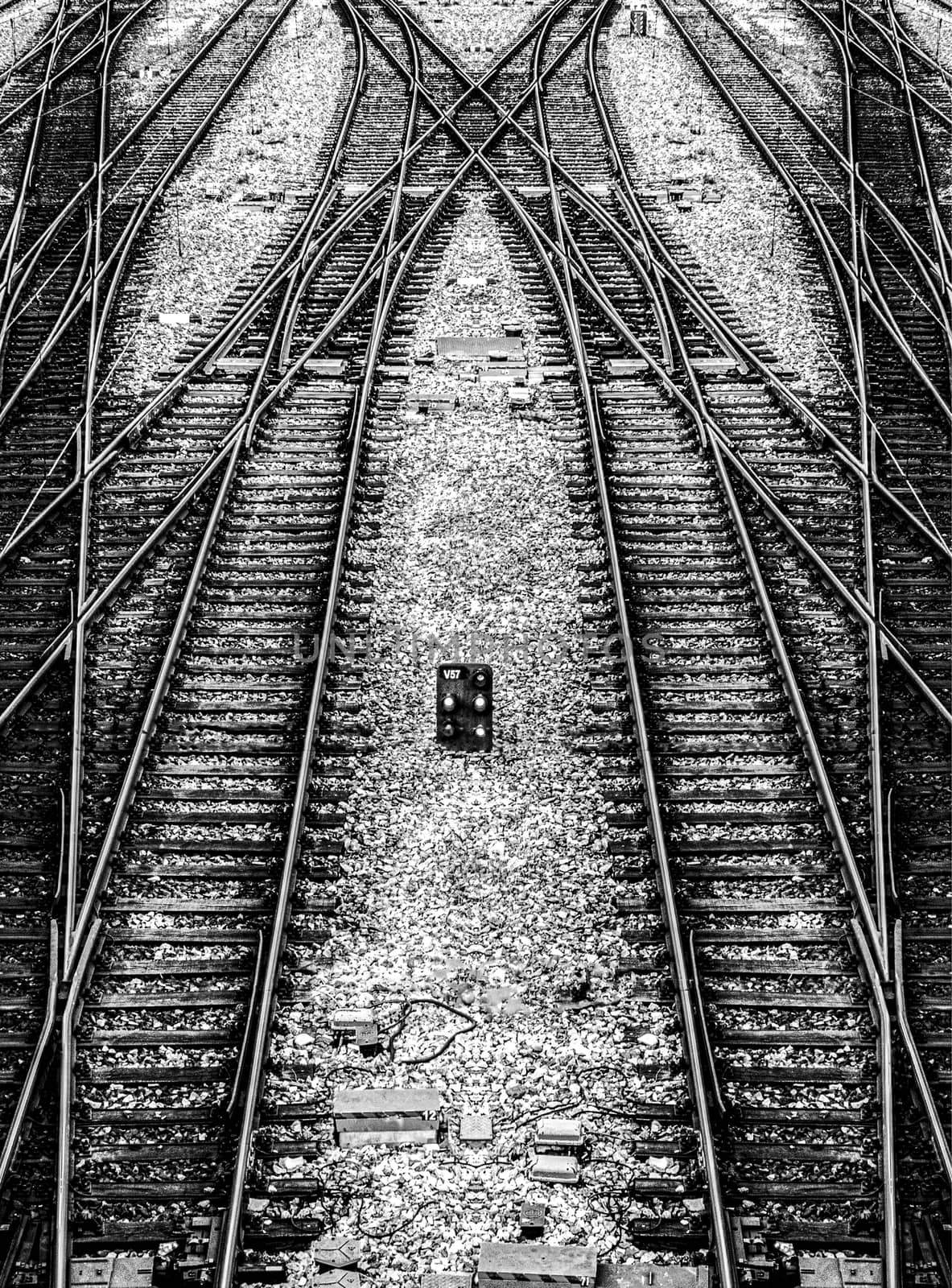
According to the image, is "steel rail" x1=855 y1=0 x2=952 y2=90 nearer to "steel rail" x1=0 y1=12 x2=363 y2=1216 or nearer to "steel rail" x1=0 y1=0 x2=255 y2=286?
"steel rail" x1=0 y1=12 x2=363 y2=1216

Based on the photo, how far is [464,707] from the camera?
9523 millimetres

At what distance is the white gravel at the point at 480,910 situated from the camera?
6.75 metres

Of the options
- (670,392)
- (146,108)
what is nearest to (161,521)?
(670,392)

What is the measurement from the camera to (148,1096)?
7246 millimetres

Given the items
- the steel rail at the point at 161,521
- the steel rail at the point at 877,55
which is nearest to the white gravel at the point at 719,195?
the steel rail at the point at 877,55

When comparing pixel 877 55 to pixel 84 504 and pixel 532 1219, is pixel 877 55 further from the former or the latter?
pixel 532 1219

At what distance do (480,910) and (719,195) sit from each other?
12272mm

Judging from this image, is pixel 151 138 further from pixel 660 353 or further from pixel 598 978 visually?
pixel 598 978

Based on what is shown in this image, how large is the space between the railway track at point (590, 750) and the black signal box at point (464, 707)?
21.5 inches

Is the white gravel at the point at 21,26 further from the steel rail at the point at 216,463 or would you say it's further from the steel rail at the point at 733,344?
the steel rail at the point at 733,344

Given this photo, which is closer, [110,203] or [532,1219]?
[532,1219]

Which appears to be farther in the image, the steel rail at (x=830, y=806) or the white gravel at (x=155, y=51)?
the white gravel at (x=155, y=51)

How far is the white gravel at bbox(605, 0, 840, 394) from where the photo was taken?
15.1m

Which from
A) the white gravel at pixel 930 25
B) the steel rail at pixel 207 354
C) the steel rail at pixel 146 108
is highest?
the white gravel at pixel 930 25
